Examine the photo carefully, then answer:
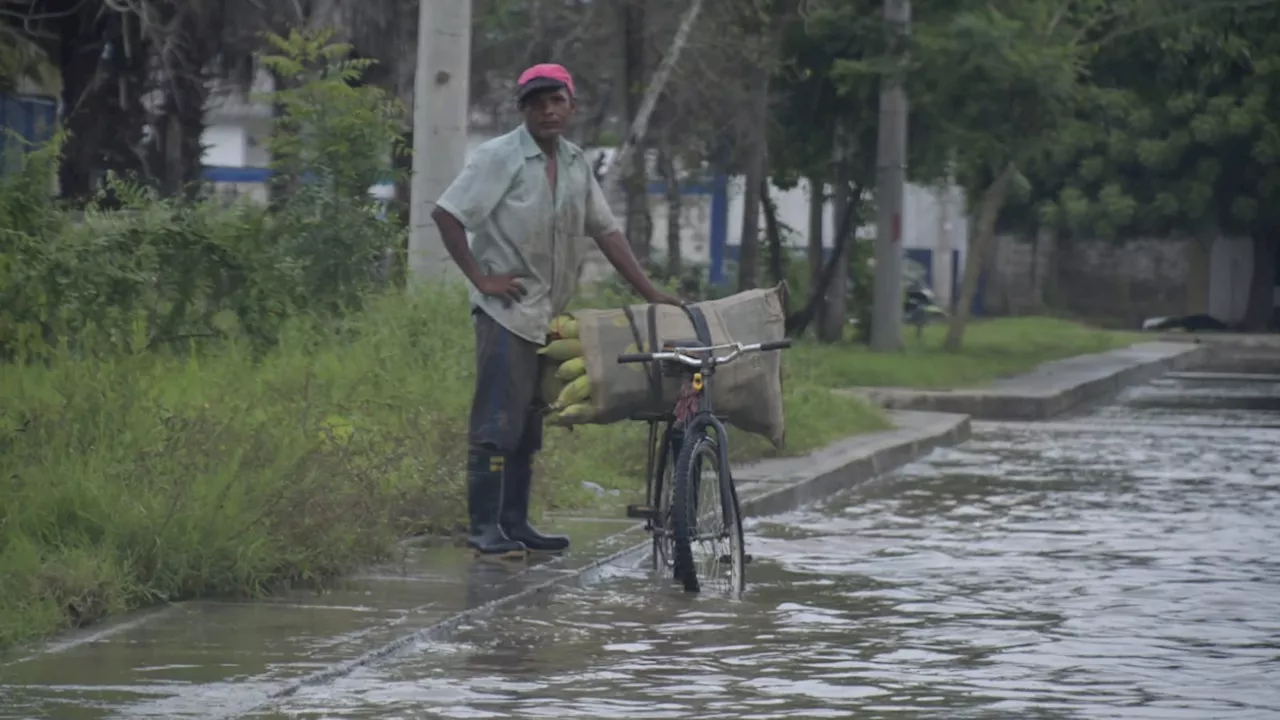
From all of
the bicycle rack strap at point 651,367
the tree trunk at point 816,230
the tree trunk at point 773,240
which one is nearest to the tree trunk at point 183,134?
the tree trunk at point 773,240

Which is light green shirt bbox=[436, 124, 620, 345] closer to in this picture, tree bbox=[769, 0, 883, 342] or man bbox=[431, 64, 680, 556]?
man bbox=[431, 64, 680, 556]

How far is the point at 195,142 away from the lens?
23.8 m

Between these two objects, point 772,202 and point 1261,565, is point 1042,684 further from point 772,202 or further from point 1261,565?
point 772,202

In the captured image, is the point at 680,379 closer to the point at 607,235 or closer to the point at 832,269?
the point at 607,235

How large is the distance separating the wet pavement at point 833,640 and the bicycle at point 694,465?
0.62 feet

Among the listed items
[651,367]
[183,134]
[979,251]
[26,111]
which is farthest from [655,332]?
[979,251]

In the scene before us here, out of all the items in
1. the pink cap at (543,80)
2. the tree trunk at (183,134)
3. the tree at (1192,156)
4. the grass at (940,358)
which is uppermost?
the tree at (1192,156)

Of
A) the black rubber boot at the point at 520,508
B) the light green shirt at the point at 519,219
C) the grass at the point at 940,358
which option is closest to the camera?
the light green shirt at the point at 519,219

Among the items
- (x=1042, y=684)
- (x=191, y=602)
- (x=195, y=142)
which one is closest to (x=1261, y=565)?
(x=1042, y=684)

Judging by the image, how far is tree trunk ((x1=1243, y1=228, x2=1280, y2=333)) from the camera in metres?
48.8

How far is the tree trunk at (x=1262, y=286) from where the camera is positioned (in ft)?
160

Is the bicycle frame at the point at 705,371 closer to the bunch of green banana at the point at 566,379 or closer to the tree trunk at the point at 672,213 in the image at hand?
the bunch of green banana at the point at 566,379

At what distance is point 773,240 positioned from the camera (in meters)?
30.7

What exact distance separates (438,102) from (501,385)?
590 centimetres
